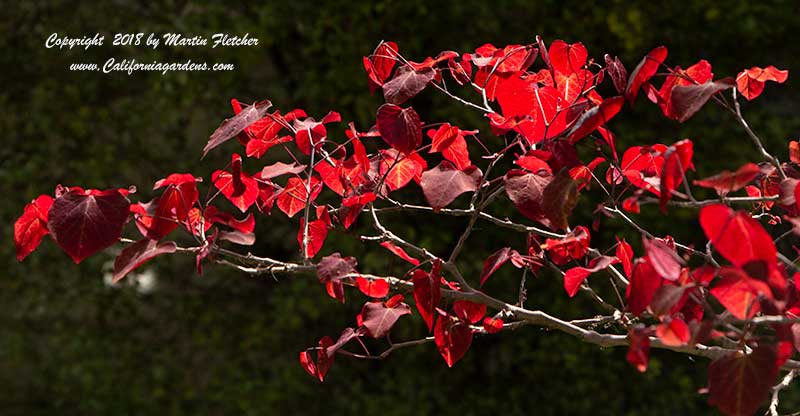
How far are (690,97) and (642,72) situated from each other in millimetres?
88

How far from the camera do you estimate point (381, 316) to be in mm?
1237

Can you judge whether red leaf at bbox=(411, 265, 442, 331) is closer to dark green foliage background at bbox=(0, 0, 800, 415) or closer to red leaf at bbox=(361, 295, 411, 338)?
red leaf at bbox=(361, 295, 411, 338)

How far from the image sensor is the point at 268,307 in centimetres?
336

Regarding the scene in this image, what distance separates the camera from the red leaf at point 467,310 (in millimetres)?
1273

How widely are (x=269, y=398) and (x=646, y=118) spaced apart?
5.48 feet

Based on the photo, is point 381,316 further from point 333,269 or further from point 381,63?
point 381,63

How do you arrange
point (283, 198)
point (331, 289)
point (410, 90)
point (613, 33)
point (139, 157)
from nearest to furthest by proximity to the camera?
point (410, 90) < point (331, 289) < point (283, 198) < point (613, 33) < point (139, 157)

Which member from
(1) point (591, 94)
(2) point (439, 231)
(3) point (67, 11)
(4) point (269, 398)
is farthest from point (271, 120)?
(3) point (67, 11)

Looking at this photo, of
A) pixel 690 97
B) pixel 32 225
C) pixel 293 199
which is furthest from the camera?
pixel 293 199

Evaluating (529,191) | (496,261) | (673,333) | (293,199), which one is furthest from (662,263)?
(293,199)

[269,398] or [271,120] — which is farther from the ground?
[271,120]

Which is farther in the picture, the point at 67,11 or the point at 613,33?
the point at 67,11

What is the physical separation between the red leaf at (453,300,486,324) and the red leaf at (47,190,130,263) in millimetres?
486

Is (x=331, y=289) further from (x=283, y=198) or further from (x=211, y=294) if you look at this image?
(x=211, y=294)
